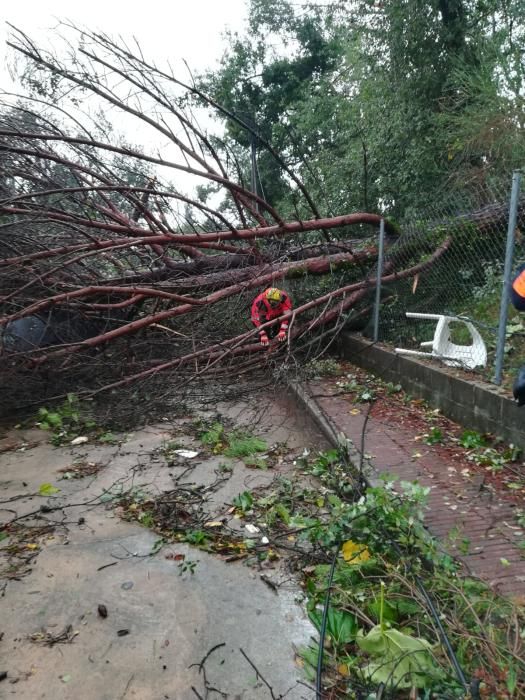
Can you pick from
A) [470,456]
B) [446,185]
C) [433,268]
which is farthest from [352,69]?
[470,456]

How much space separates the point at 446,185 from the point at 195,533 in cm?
734

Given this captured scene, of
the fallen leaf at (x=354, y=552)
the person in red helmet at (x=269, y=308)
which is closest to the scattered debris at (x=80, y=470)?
the fallen leaf at (x=354, y=552)

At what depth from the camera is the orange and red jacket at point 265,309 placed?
668cm

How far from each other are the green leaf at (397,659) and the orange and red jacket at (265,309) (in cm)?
494

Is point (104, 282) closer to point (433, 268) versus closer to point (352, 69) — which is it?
point (433, 268)

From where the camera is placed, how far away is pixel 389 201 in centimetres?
970

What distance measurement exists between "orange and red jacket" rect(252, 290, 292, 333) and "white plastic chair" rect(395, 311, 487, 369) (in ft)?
6.45

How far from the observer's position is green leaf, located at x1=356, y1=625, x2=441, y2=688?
5.78 feet

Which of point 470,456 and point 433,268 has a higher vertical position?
point 433,268

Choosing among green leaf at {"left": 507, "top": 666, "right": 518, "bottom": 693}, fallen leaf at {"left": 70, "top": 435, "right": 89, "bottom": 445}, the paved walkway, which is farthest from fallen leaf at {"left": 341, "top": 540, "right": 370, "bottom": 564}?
fallen leaf at {"left": 70, "top": 435, "right": 89, "bottom": 445}

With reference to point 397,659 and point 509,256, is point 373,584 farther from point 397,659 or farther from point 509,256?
point 509,256

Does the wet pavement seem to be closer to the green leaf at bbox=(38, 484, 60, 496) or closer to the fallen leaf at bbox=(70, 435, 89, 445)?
the green leaf at bbox=(38, 484, 60, 496)

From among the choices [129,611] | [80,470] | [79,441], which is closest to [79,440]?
[79,441]

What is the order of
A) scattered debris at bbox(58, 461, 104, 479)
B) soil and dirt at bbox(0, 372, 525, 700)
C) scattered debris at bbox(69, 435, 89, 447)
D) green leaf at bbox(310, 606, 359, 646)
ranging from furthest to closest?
scattered debris at bbox(69, 435, 89, 447)
scattered debris at bbox(58, 461, 104, 479)
green leaf at bbox(310, 606, 359, 646)
soil and dirt at bbox(0, 372, 525, 700)
